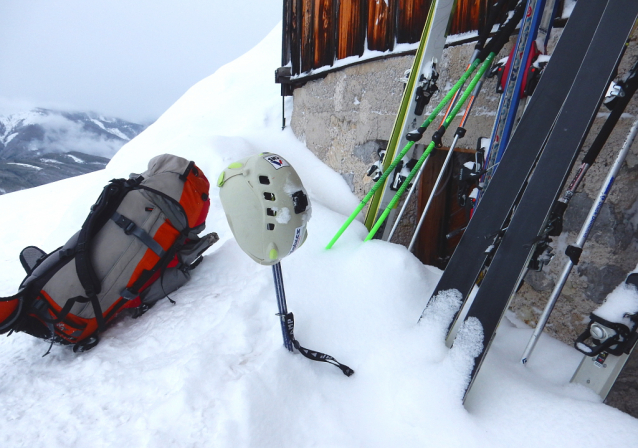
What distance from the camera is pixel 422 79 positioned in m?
1.84

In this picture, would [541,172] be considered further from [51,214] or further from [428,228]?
[51,214]

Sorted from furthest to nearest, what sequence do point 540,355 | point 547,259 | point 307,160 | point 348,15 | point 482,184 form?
point 307,160 → point 348,15 → point 482,184 → point 540,355 → point 547,259

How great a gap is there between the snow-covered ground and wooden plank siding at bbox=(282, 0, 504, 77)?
140 centimetres

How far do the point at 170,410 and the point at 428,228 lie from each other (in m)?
2.40

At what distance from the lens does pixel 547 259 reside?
42.8 inches

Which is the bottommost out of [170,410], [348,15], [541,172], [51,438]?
[51,438]

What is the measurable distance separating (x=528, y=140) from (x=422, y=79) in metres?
0.83

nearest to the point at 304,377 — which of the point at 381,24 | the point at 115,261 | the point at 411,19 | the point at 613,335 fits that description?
the point at 613,335

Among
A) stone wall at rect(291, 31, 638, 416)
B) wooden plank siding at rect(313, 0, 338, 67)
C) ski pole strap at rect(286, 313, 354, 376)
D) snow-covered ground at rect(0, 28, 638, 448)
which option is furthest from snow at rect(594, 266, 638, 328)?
wooden plank siding at rect(313, 0, 338, 67)

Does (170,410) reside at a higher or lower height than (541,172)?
lower

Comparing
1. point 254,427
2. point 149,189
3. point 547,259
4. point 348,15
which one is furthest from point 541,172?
point 348,15

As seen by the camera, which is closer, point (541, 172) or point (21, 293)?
point (541, 172)

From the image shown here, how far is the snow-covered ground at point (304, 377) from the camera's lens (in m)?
0.95

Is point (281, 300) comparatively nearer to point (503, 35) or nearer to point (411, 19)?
point (503, 35)
